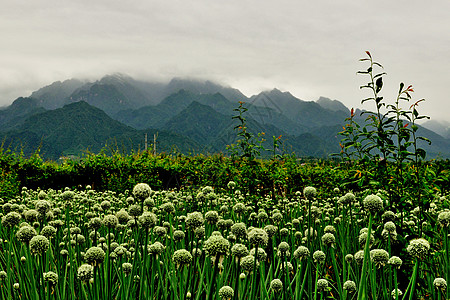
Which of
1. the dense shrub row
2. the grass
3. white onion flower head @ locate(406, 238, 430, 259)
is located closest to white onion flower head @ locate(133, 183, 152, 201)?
the grass

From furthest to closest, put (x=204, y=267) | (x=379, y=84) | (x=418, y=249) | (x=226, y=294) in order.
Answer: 1. (x=379, y=84)
2. (x=204, y=267)
3. (x=418, y=249)
4. (x=226, y=294)

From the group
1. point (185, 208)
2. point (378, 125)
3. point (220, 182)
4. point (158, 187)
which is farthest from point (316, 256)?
point (158, 187)

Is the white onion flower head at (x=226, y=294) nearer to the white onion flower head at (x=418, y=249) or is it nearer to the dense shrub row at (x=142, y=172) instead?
the white onion flower head at (x=418, y=249)

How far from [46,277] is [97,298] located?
1.32ft

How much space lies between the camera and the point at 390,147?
3516 mm

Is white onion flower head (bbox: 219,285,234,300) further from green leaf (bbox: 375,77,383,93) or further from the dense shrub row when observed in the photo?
the dense shrub row

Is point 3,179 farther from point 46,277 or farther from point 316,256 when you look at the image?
point 316,256

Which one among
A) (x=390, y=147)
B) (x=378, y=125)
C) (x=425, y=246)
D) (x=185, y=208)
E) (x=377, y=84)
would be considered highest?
(x=377, y=84)

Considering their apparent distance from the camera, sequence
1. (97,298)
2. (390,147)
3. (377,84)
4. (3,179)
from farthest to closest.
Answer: (3,179)
(377,84)
(390,147)
(97,298)

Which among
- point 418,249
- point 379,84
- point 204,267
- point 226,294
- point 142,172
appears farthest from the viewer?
point 142,172

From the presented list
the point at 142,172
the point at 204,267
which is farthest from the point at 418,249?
the point at 142,172

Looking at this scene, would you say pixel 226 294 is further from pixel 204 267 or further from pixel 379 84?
pixel 379 84

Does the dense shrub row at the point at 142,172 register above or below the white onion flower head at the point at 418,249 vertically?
below

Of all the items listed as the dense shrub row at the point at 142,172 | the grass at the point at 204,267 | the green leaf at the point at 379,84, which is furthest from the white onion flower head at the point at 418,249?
the dense shrub row at the point at 142,172
